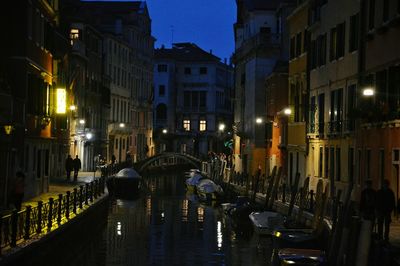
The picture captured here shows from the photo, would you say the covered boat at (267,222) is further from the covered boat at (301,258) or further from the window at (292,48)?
the window at (292,48)

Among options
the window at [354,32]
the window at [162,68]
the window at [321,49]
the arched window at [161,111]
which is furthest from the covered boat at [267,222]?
the window at [162,68]

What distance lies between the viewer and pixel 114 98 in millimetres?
84000

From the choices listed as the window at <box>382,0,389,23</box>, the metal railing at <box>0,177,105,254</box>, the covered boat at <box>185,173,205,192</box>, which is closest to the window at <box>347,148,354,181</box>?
the window at <box>382,0,389,23</box>

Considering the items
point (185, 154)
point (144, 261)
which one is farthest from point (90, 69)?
point (144, 261)

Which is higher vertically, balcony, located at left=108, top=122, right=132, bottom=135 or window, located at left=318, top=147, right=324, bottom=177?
balcony, located at left=108, top=122, right=132, bottom=135

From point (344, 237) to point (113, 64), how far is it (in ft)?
210

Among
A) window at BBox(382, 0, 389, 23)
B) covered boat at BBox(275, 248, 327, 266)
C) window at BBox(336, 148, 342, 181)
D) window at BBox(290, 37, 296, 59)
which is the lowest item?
covered boat at BBox(275, 248, 327, 266)

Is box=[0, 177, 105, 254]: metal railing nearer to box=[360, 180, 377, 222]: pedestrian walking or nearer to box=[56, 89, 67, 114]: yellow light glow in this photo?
box=[56, 89, 67, 114]: yellow light glow

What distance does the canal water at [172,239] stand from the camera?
1118 inches

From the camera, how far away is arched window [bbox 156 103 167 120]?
119000 millimetres

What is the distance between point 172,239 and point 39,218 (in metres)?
12.1

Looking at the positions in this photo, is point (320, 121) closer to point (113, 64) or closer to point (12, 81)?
point (12, 81)

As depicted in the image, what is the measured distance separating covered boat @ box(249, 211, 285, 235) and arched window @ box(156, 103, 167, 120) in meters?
84.6

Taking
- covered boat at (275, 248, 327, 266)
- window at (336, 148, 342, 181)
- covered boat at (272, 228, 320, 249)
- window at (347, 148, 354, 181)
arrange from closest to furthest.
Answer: covered boat at (275, 248, 327, 266) → covered boat at (272, 228, 320, 249) → window at (347, 148, 354, 181) → window at (336, 148, 342, 181)
